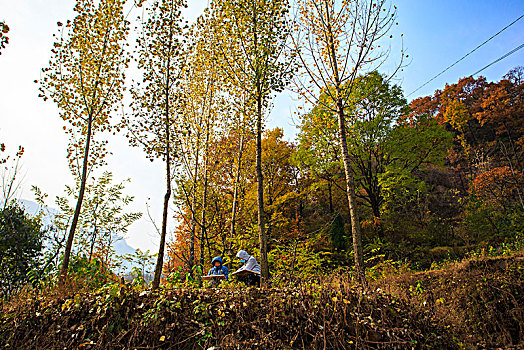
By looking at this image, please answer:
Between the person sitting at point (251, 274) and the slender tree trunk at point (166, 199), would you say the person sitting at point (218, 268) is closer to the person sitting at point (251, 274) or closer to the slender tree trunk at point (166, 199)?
the person sitting at point (251, 274)

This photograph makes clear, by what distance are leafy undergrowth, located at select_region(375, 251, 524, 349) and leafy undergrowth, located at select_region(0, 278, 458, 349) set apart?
0.60 meters

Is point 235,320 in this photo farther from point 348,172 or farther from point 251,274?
point 348,172

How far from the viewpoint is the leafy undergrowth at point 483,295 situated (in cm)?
432

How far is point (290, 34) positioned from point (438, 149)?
10.0 m

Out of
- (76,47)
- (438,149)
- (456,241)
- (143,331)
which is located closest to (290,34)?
(76,47)

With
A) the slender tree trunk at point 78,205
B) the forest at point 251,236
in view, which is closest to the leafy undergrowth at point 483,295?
the forest at point 251,236

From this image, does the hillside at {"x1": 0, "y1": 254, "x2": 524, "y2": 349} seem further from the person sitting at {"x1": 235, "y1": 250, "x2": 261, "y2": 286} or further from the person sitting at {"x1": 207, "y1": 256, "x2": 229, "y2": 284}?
the person sitting at {"x1": 207, "y1": 256, "x2": 229, "y2": 284}

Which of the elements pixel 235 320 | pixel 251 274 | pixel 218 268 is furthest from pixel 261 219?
pixel 235 320

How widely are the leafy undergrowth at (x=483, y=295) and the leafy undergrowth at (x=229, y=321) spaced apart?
0.60 metres

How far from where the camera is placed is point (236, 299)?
3359 millimetres

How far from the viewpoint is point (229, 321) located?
3.20 metres

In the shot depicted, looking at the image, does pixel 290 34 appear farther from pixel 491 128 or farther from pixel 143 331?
pixel 491 128

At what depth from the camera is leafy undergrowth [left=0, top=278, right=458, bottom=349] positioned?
287 cm

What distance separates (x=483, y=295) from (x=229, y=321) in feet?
18.0
